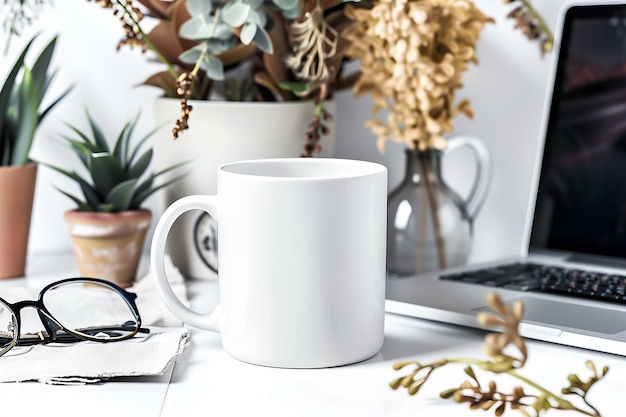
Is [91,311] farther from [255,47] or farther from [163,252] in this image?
[255,47]

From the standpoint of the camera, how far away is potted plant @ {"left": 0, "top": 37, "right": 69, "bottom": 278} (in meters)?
0.75

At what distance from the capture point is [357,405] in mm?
457

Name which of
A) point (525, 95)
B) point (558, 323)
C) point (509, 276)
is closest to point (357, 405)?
point (558, 323)

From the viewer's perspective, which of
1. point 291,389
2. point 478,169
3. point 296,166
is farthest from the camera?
point 478,169

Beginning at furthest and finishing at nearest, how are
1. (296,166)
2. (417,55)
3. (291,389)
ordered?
(417,55) < (296,166) < (291,389)

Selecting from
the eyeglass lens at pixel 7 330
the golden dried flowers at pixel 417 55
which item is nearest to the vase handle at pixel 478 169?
the golden dried flowers at pixel 417 55

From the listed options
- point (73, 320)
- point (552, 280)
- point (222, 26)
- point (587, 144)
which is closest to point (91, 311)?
point (73, 320)

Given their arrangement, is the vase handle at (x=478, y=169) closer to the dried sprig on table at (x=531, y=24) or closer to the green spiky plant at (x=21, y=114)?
the dried sprig on table at (x=531, y=24)

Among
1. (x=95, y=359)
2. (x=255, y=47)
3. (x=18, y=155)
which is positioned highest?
(x=255, y=47)

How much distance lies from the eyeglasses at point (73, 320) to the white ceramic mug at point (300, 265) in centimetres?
8

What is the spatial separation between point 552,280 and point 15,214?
505mm

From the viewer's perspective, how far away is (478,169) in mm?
851

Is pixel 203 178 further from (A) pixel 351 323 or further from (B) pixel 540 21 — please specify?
(B) pixel 540 21

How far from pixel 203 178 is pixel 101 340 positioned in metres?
0.24
